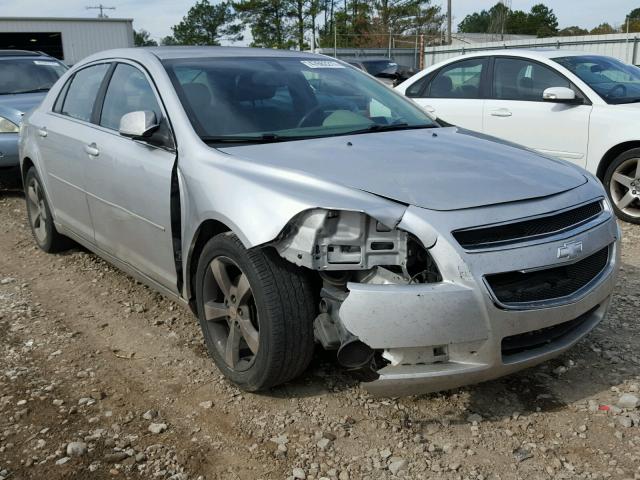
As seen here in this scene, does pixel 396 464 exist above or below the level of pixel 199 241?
below

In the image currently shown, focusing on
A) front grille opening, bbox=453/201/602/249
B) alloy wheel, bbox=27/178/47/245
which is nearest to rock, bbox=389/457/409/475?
front grille opening, bbox=453/201/602/249

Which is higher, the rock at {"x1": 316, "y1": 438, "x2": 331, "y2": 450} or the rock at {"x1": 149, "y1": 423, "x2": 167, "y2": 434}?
the rock at {"x1": 149, "y1": 423, "x2": 167, "y2": 434}

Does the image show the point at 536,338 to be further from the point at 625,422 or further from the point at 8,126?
the point at 8,126

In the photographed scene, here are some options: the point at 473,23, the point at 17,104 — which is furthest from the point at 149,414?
the point at 473,23

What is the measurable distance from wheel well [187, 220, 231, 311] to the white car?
10.9 feet

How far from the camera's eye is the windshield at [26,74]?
907cm

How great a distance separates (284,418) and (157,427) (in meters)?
0.56

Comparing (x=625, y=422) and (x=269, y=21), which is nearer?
(x=625, y=422)

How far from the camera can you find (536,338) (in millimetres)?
2805

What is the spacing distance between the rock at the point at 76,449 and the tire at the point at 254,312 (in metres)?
0.72

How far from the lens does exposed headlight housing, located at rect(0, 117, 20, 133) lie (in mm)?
7863

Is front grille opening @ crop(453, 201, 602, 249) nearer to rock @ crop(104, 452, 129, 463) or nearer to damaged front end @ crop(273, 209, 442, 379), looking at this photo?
damaged front end @ crop(273, 209, 442, 379)

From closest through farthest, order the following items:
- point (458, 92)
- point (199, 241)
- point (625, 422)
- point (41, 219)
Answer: point (625, 422) < point (199, 241) < point (41, 219) < point (458, 92)

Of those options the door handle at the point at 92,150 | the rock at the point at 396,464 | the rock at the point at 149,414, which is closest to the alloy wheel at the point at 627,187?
the rock at the point at 396,464
